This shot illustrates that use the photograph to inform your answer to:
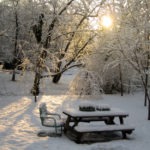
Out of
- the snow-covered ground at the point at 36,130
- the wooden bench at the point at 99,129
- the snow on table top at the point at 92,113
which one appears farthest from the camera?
the snow on table top at the point at 92,113

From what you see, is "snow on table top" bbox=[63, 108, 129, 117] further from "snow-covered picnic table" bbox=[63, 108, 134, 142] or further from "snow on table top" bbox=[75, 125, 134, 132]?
"snow on table top" bbox=[75, 125, 134, 132]

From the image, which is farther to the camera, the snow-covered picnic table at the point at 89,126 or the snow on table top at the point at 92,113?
the snow on table top at the point at 92,113

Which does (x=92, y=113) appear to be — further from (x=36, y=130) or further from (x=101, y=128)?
(x=36, y=130)

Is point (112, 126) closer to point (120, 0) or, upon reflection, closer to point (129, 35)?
point (129, 35)

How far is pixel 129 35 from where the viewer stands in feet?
47.4

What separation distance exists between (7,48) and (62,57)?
436 inches

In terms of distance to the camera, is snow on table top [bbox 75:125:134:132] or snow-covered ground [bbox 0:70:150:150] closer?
snow-covered ground [bbox 0:70:150:150]

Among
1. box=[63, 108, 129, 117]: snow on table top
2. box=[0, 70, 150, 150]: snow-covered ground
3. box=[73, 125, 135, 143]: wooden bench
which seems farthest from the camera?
box=[63, 108, 129, 117]: snow on table top

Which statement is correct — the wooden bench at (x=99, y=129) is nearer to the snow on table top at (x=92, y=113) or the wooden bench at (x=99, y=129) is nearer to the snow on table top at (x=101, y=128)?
the snow on table top at (x=101, y=128)

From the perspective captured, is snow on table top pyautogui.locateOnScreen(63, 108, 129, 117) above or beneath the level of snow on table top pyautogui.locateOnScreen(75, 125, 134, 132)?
above

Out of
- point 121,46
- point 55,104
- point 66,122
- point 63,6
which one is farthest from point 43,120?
point 63,6

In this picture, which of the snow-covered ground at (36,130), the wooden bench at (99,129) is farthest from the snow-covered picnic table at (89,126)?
the snow-covered ground at (36,130)

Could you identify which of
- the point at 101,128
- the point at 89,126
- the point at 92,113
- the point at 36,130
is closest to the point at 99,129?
the point at 101,128

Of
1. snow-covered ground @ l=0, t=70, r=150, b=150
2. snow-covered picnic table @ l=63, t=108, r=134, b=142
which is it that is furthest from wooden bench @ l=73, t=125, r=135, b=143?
snow-covered ground @ l=0, t=70, r=150, b=150
